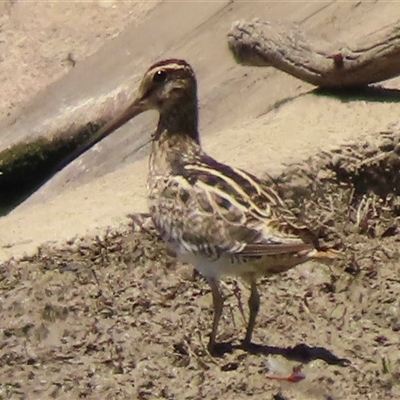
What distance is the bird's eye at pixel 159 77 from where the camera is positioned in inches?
203

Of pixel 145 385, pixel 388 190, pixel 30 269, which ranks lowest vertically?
pixel 388 190

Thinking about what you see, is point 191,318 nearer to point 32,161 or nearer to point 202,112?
point 202,112

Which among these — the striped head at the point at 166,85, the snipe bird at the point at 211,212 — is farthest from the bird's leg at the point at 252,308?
the striped head at the point at 166,85

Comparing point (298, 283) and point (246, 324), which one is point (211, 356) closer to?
point (246, 324)

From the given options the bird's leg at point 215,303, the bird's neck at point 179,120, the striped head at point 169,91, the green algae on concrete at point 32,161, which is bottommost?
the green algae on concrete at point 32,161

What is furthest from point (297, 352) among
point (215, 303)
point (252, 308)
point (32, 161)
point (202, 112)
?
point (32, 161)

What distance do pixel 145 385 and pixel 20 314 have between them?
30.8 inches

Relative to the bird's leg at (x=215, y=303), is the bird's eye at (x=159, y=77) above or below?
above

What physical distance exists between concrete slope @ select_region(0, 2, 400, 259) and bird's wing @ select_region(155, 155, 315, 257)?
0.84 meters

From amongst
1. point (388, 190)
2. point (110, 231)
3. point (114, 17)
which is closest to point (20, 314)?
point (110, 231)

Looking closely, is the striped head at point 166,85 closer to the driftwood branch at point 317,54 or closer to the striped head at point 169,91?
the striped head at point 169,91

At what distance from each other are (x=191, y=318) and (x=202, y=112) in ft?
11.9

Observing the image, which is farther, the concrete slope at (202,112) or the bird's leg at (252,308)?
the concrete slope at (202,112)

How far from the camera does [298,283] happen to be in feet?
17.1
